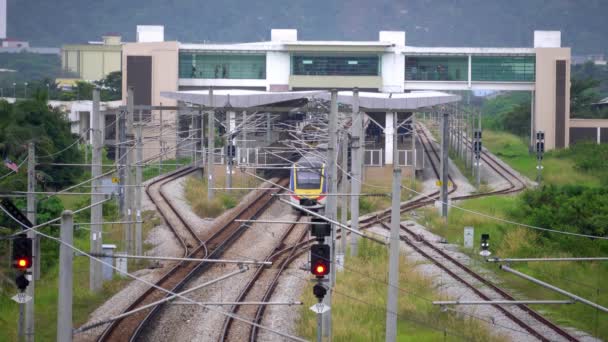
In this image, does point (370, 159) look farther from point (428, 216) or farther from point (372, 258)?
point (372, 258)

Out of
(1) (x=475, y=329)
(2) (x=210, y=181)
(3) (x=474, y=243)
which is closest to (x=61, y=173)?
(2) (x=210, y=181)

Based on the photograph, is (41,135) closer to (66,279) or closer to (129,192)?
(129,192)

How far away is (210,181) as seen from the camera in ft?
94.3

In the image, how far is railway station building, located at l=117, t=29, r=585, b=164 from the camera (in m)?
50.4

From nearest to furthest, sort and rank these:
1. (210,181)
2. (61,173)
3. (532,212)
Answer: (532,212)
(210,181)
(61,173)

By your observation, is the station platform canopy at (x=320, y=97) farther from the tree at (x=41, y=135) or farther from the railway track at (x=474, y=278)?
the tree at (x=41, y=135)

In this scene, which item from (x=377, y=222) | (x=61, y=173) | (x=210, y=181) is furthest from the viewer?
(x=61, y=173)

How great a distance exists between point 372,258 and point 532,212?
4.86 meters

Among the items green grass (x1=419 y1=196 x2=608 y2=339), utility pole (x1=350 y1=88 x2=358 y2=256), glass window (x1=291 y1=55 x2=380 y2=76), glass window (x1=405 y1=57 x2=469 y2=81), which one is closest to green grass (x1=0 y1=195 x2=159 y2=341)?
utility pole (x1=350 y1=88 x2=358 y2=256)

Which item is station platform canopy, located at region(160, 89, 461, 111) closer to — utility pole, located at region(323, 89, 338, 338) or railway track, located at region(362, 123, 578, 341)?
railway track, located at region(362, 123, 578, 341)

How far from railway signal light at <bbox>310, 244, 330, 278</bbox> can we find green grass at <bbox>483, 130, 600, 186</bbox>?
87.5ft

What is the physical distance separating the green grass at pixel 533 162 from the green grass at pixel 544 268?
38.7 feet

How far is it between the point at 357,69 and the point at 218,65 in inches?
303

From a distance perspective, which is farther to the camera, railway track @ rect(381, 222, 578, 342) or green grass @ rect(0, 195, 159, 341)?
green grass @ rect(0, 195, 159, 341)
